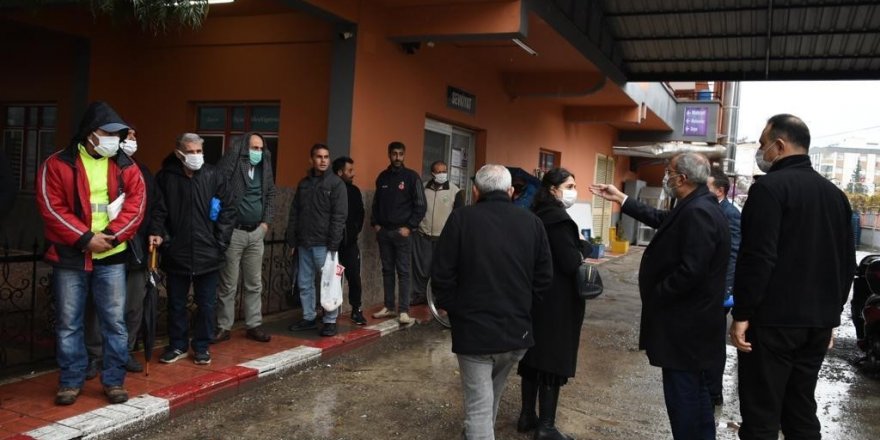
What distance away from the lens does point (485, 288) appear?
3482mm

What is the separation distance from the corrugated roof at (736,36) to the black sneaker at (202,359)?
220 inches

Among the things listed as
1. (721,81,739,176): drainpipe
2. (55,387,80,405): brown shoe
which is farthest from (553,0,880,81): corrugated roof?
(721,81,739,176): drainpipe

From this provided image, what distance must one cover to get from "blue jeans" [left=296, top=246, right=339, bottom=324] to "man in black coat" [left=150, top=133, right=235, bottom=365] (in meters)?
1.08

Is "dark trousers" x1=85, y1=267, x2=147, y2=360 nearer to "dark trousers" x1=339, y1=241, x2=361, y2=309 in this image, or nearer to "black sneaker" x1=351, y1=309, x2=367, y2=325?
"dark trousers" x1=339, y1=241, x2=361, y2=309

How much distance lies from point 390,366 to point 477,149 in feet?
18.1

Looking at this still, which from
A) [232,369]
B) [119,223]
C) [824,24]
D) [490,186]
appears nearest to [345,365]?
[232,369]

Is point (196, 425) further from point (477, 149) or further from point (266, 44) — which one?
point (477, 149)

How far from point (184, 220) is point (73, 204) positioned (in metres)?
1.00

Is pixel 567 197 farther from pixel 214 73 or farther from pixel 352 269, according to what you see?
pixel 214 73

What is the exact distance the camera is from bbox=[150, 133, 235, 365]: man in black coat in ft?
16.6

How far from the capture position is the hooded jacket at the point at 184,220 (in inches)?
199

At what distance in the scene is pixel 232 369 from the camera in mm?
5211

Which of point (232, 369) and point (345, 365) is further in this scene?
point (345, 365)

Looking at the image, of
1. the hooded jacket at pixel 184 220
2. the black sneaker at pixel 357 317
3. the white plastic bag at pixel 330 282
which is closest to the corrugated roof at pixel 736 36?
the white plastic bag at pixel 330 282
